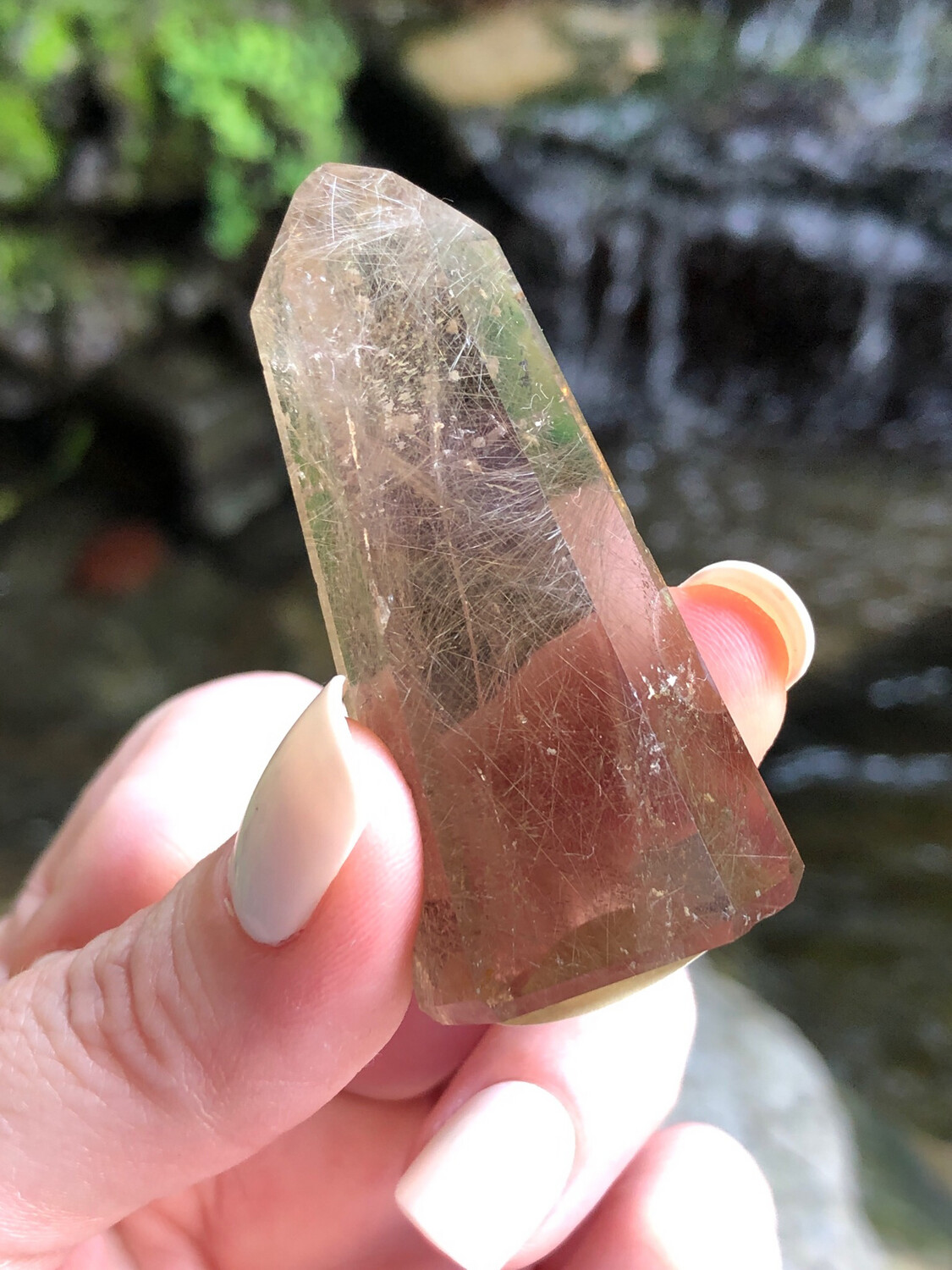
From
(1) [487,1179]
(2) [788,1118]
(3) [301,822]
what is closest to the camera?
(3) [301,822]

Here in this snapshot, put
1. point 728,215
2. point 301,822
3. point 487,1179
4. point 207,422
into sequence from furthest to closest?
point 728,215 < point 207,422 < point 487,1179 < point 301,822

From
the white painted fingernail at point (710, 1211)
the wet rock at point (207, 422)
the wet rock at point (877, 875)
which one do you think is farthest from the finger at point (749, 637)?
the wet rock at point (207, 422)

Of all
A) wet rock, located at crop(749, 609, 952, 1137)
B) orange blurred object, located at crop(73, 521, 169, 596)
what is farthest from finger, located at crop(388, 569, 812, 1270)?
orange blurred object, located at crop(73, 521, 169, 596)

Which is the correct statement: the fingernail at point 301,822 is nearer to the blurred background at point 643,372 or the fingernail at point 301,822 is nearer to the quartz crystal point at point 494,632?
the quartz crystal point at point 494,632

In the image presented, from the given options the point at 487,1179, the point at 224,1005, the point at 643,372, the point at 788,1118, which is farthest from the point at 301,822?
the point at 643,372

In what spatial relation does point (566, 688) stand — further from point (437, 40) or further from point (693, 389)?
point (437, 40)

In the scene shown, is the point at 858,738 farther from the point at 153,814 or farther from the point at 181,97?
the point at 181,97
